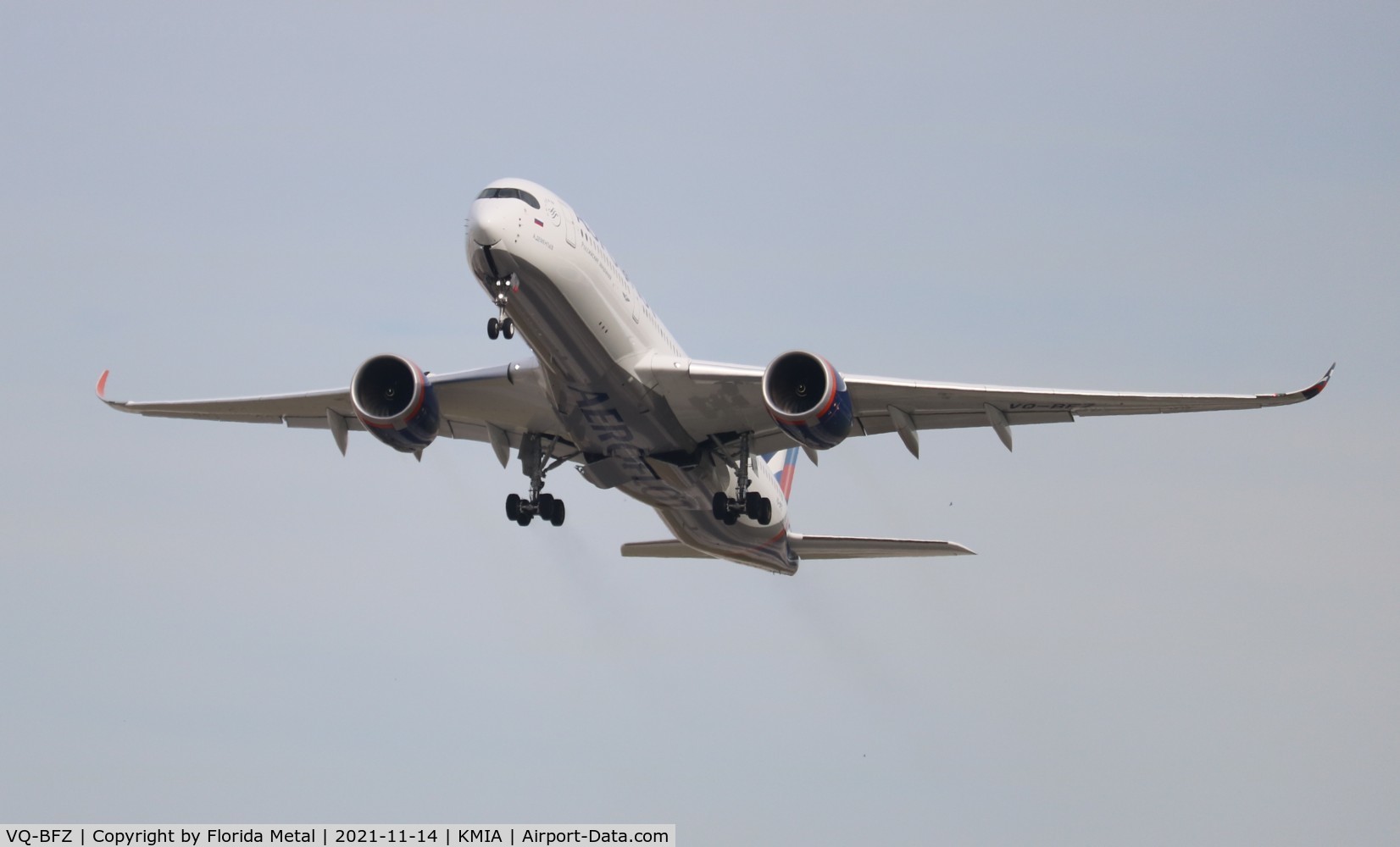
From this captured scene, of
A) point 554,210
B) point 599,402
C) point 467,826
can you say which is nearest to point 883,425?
point 599,402

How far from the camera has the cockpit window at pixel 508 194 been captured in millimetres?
27484

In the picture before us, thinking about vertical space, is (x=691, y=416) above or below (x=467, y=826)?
above

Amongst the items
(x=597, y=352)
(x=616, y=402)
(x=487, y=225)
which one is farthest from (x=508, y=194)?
(x=616, y=402)

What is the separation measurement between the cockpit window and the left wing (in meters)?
4.45

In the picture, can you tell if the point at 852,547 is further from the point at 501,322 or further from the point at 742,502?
the point at 501,322

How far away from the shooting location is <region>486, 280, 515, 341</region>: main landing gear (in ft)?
89.0

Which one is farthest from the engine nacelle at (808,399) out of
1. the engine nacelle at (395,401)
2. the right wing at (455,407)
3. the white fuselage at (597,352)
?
the engine nacelle at (395,401)

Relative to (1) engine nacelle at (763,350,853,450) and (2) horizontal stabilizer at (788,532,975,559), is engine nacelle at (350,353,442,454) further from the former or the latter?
(2) horizontal stabilizer at (788,532,975,559)

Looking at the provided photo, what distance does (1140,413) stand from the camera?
101 feet

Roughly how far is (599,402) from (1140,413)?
33.1 ft

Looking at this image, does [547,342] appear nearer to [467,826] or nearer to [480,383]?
[480,383]

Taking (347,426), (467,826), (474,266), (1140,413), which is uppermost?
(347,426)

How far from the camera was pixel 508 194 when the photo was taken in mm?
27531

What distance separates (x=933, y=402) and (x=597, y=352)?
21.1 feet
